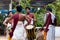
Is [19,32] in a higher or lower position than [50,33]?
higher

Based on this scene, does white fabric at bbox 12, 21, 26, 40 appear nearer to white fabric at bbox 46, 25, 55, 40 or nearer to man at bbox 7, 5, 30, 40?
man at bbox 7, 5, 30, 40

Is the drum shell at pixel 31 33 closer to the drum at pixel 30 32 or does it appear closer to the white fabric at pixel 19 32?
the drum at pixel 30 32

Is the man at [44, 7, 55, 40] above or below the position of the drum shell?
above

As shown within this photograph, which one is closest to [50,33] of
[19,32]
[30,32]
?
[30,32]

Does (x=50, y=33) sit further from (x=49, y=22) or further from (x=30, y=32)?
(x=30, y=32)

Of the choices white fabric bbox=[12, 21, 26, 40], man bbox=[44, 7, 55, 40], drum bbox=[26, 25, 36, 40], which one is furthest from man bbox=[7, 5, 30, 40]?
man bbox=[44, 7, 55, 40]

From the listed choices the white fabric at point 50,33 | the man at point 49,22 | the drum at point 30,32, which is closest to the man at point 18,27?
the drum at point 30,32

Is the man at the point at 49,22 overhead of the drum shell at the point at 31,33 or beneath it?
overhead

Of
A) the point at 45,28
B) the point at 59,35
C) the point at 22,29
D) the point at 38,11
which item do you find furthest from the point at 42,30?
the point at 38,11

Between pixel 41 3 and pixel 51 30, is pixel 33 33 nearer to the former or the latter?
pixel 51 30

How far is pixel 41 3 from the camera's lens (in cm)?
2023

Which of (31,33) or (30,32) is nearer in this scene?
(30,32)

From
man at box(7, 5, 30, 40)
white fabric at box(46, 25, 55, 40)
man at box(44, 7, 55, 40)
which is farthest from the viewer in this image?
white fabric at box(46, 25, 55, 40)

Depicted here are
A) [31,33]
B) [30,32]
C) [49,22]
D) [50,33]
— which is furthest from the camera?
[50,33]
